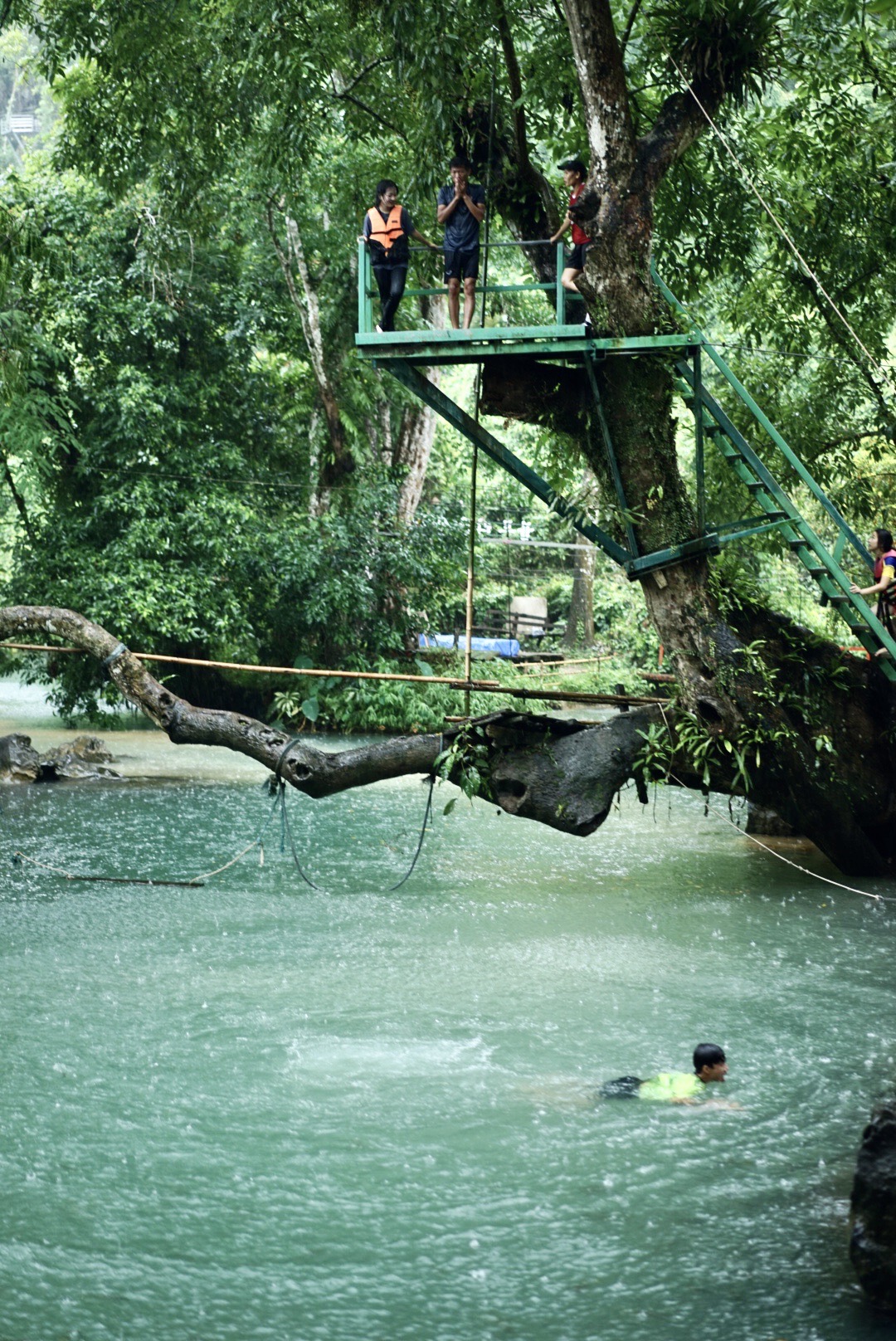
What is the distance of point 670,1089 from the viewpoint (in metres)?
7.09

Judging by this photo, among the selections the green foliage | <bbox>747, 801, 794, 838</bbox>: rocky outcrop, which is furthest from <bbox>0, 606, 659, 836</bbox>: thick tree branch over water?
the green foliage

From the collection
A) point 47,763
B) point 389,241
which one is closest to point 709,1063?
point 389,241

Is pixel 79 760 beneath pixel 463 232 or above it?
beneath

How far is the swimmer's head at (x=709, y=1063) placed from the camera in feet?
23.4

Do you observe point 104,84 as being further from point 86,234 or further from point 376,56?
point 86,234

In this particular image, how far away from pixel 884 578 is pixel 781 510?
1.17 m

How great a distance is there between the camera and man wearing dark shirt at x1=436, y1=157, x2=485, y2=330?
10094 millimetres

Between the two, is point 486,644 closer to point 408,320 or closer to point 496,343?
point 408,320

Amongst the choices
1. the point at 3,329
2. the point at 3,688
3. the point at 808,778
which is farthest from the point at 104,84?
the point at 3,688

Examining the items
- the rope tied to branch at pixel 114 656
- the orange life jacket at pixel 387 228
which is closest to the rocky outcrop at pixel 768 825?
the rope tied to branch at pixel 114 656

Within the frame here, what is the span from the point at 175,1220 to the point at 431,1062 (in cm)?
211

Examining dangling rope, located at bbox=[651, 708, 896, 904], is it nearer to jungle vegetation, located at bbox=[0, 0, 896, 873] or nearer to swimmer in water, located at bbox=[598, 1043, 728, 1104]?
jungle vegetation, located at bbox=[0, 0, 896, 873]

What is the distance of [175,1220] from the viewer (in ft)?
18.9

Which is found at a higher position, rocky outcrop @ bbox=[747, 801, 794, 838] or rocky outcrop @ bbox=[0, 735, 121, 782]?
rocky outcrop @ bbox=[0, 735, 121, 782]
